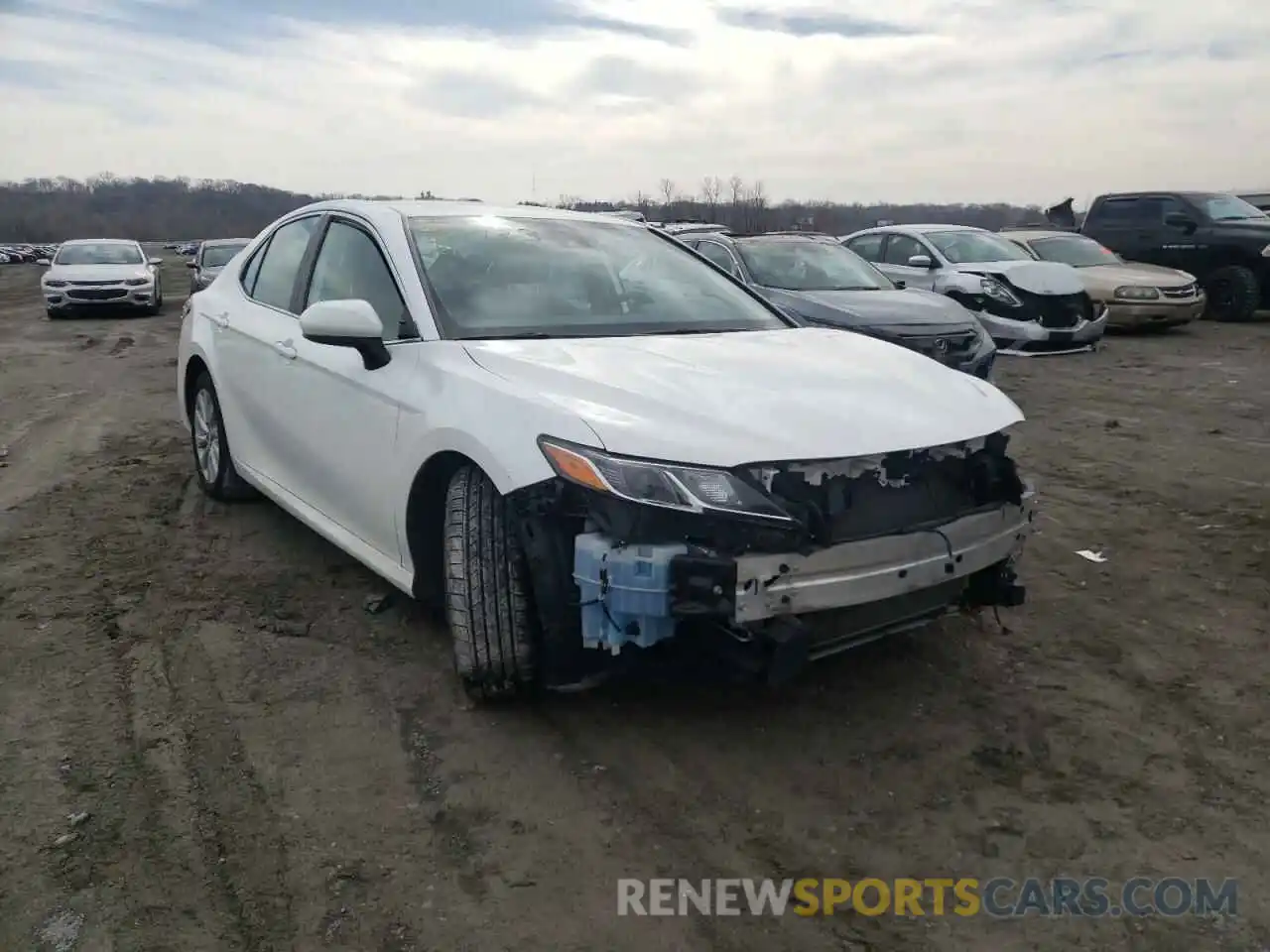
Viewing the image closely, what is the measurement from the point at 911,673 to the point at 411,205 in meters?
2.73

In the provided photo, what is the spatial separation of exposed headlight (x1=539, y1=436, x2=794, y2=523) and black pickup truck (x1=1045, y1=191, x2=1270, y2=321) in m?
14.6

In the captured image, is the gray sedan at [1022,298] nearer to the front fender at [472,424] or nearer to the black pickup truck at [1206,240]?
the black pickup truck at [1206,240]

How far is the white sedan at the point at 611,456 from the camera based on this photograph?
269 centimetres

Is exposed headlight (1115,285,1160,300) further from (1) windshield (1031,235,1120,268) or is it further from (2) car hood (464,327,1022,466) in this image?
(2) car hood (464,327,1022,466)

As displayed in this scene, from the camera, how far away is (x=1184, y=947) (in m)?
2.22

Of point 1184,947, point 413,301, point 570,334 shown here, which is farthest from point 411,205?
point 1184,947

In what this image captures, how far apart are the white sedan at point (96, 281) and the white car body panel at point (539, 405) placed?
52.7 ft

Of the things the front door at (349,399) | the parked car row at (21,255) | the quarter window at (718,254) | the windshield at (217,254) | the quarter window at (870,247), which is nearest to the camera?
the front door at (349,399)

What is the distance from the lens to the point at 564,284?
395cm

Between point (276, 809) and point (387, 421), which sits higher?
point (387, 421)

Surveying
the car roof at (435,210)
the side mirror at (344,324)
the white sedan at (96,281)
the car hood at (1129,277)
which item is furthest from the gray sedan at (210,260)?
the side mirror at (344,324)

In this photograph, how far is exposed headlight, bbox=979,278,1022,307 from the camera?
38.2ft

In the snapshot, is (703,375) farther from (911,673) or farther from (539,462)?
(911,673)

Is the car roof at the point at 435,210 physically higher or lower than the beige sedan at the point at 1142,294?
higher
